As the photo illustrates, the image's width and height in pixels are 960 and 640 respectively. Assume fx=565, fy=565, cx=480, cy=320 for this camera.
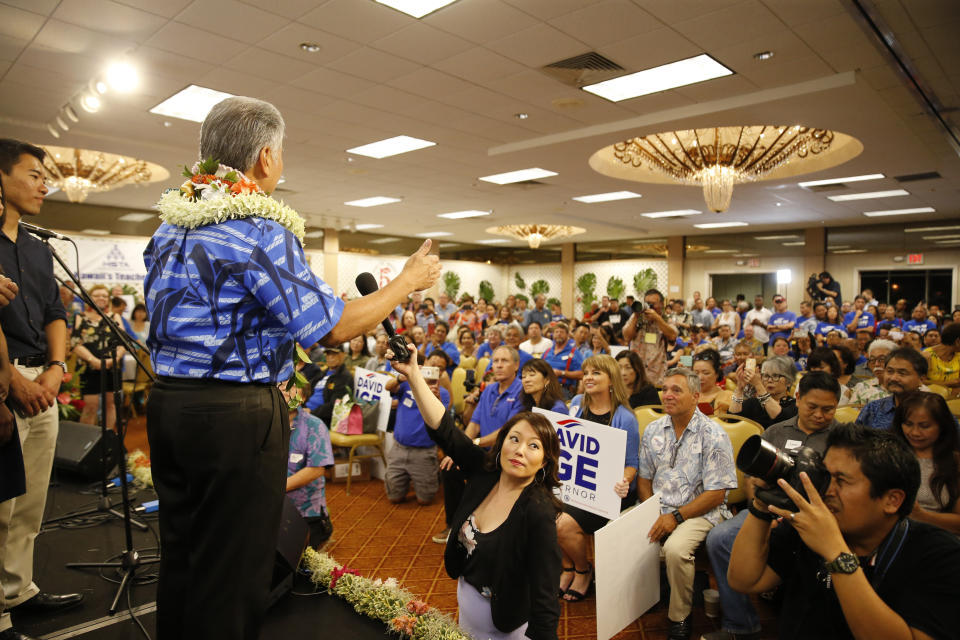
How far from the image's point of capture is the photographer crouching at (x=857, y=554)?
4.24 feet

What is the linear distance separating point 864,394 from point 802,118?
2.77 metres

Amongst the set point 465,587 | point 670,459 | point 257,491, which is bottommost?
point 465,587

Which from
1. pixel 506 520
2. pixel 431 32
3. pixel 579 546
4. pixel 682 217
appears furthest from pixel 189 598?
pixel 682 217

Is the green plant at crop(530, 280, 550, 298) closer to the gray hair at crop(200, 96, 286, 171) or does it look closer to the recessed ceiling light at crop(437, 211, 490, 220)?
the recessed ceiling light at crop(437, 211, 490, 220)

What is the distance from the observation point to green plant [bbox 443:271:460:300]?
61.8ft

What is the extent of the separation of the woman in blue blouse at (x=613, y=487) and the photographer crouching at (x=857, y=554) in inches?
56.9

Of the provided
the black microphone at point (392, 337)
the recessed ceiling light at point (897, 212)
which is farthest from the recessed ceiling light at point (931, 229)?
the black microphone at point (392, 337)

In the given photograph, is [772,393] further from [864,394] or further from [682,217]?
[682,217]

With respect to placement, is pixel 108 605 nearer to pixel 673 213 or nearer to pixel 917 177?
pixel 917 177

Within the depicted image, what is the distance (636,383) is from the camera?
4.39 meters

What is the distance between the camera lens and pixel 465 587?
6.77ft

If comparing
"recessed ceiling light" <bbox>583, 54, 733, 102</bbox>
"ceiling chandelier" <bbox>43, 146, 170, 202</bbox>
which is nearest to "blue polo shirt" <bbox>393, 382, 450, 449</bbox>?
"recessed ceiling light" <bbox>583, 54, 733, 102</bbox>

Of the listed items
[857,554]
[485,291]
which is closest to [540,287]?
[485,291]

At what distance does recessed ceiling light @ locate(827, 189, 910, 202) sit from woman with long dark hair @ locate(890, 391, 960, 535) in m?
8.48
